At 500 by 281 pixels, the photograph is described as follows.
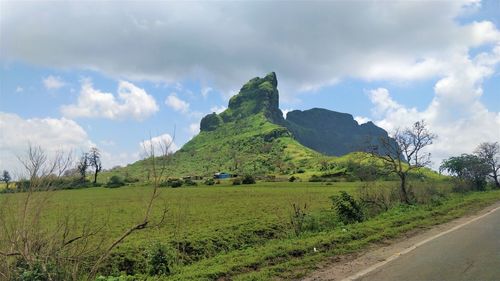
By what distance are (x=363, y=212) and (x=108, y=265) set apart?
1347cm

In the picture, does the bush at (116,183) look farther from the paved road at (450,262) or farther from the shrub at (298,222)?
the paved road at (450,262)

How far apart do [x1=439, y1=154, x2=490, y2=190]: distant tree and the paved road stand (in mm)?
48912

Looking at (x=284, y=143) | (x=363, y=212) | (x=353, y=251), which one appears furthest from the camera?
(x=284, y=143)

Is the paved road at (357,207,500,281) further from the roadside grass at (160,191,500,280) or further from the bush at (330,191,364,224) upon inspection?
the bush at (330,191,364,224)

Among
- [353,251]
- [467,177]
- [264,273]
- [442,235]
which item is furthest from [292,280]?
[467,177]

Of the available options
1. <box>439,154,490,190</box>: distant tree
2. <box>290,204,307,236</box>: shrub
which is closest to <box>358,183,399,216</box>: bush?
<box>290,204,307,236</box>: shrub

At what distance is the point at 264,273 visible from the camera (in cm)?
917

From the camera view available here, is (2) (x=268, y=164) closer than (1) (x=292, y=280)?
No

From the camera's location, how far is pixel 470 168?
212 feet

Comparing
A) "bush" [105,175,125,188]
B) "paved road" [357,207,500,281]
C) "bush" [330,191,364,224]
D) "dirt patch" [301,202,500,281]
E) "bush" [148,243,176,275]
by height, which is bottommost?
"bush" [148,243,176,275]

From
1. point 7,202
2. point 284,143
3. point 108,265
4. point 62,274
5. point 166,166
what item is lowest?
point 108,265

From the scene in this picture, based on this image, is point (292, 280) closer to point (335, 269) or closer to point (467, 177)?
point (335, 269)

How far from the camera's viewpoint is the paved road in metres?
8.22

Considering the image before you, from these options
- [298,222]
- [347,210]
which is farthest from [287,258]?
[347,210]
